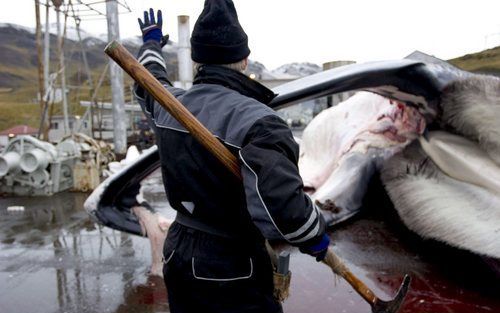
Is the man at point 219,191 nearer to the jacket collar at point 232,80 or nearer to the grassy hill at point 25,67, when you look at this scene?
the jacket collar at point 232,80

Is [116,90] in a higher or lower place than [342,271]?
higher

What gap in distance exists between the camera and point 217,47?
1849mm

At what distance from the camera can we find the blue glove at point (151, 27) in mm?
2486

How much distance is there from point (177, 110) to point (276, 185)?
0.50 m

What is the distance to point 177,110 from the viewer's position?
1724 mm

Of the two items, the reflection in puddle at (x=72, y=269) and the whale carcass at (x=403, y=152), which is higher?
the whale carcass at (x=403, y=152)

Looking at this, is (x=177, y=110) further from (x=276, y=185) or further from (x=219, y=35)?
(x=276, y=185)

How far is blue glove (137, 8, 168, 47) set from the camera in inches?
97.9

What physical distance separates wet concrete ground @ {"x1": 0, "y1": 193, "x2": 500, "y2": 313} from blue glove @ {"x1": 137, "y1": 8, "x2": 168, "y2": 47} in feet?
5.85

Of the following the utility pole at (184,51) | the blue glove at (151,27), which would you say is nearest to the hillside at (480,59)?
the utility pole at (184,51)

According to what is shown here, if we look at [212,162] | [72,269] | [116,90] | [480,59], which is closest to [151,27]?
[212,162]

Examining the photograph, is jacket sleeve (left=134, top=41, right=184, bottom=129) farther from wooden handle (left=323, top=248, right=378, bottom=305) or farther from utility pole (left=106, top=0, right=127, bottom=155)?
utility pole (left=106, top=0, right=127, bottom=155)

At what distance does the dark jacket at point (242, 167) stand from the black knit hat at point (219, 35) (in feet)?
0.18

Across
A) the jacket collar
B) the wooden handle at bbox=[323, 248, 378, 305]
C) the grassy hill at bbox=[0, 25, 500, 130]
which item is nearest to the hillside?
the wooden handle at bbox=[323, 248, 378, 305]
